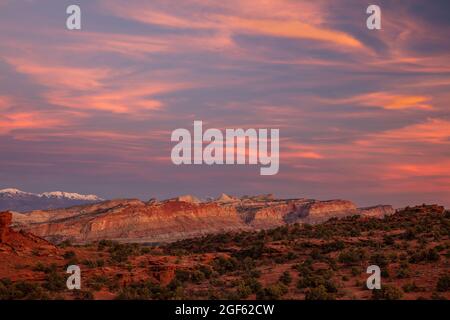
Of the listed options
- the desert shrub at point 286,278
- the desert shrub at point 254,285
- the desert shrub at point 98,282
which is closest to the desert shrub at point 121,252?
the desert shrub at point 98,282

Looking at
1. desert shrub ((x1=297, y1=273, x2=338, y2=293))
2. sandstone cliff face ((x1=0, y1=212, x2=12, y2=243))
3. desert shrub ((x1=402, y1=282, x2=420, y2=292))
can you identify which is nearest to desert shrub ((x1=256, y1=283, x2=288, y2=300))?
desert shrub ((x1=297, y1=273, x2=338, y2=293))

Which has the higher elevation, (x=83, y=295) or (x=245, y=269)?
(x=245, y=269)

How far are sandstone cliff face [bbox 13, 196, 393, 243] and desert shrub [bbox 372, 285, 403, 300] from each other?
102297 mm

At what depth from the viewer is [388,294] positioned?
993 inches

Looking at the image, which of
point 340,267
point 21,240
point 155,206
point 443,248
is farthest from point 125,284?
point 155,206

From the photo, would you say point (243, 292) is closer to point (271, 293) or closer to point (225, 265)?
point (271, 293)

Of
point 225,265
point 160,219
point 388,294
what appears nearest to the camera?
point 388,294

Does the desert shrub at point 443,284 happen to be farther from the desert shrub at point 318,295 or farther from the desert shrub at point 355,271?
the desert shrub at point 318,295

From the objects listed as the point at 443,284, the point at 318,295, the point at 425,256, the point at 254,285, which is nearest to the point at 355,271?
the point at 443,284

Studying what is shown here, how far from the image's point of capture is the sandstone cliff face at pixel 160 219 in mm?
131250

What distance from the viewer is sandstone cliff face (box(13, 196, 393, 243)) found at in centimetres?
13125

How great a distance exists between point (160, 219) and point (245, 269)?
123 metres

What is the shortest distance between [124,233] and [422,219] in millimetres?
93038

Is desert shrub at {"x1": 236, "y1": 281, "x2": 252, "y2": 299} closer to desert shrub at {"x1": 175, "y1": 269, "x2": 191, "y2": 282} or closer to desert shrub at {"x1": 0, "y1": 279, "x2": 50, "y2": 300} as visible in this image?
desert shrub at {"x1": 175, "y1": 269, "x2": 191, "y2": 282}
